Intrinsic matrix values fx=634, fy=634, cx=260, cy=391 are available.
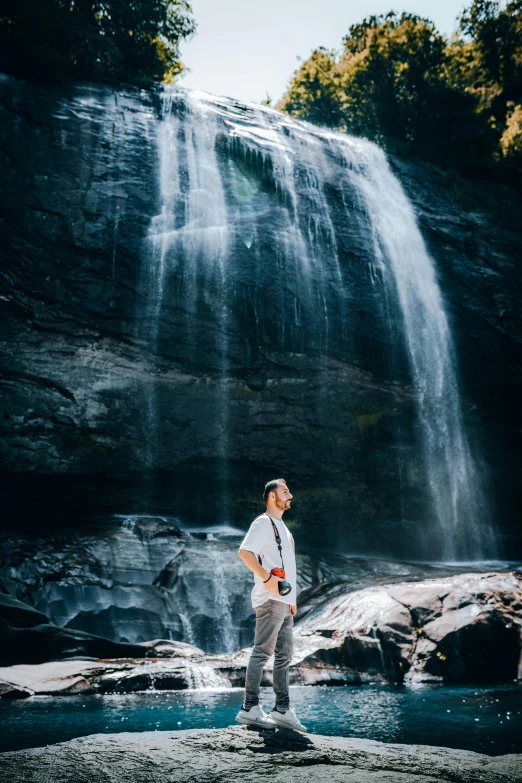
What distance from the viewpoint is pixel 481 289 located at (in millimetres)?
19516

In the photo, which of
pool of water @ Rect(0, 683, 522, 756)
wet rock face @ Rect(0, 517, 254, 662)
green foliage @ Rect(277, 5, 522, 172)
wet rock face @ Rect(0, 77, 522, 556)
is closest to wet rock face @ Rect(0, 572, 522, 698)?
pool of water @ Rect(0, 683, 522, 756)

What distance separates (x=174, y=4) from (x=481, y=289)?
17.3 meters

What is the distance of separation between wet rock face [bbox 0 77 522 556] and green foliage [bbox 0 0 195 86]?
1.04 meters

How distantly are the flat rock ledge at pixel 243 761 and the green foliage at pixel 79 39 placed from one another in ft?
62.9

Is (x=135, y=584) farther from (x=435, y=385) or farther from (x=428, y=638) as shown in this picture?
(x=435, y=385)

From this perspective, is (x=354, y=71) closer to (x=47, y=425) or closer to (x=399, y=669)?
(x=47, y=425)

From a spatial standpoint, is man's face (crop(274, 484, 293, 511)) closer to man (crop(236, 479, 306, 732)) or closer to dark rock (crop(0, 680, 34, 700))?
man (crop(236, 479, 306, 732))

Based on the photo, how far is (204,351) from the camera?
17219 mm

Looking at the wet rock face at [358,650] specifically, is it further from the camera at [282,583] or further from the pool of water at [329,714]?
the camera at [282,583]

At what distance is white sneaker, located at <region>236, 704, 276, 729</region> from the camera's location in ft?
14.2

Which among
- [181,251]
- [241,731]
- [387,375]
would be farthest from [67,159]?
[241,731]

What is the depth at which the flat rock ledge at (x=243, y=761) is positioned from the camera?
10.5 ft

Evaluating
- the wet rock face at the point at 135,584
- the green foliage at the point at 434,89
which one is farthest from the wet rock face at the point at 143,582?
the green foliage at the point at 434,89

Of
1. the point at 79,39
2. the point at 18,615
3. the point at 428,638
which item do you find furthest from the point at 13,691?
the point at 79,39
